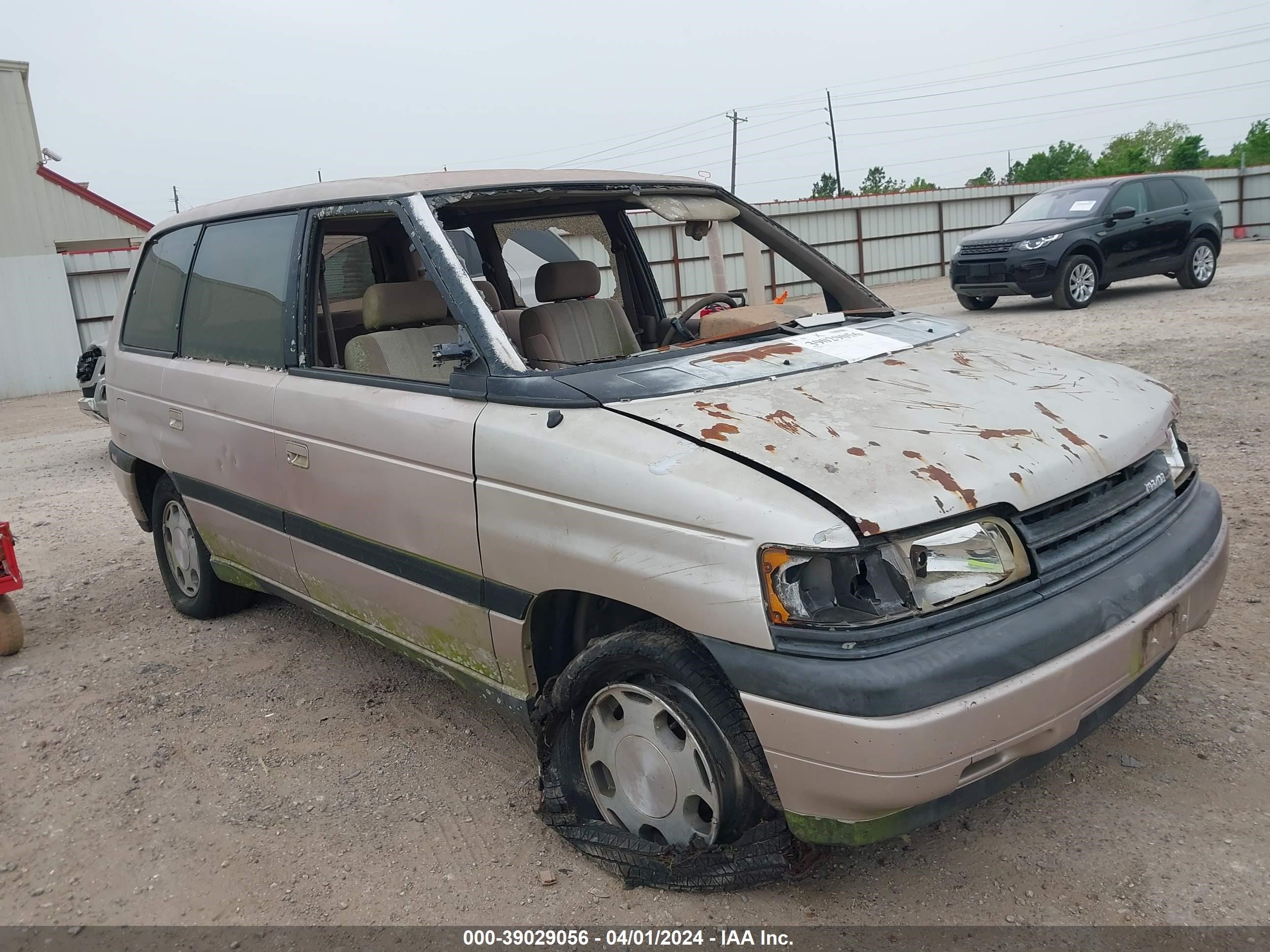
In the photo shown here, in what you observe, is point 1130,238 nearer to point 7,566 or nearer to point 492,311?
point 492,311

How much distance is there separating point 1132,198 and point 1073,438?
478 inches

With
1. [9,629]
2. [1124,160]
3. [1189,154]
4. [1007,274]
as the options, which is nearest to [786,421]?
[9,629]

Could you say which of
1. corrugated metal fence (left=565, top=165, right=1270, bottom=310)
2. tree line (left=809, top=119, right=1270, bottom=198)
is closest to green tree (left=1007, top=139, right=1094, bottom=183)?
tree line (left=809, top=119, right=1270, bottom=198)

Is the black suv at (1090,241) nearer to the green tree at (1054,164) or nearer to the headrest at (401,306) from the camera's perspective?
the headrest at (401,306)

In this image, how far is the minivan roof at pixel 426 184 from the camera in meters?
3.23

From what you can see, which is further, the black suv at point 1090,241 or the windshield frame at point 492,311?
the black suv at point 1090,241

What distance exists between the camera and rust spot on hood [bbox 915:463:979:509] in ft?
6.98

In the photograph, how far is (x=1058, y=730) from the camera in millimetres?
2197

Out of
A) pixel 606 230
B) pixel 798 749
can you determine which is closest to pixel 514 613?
pixel 798 749

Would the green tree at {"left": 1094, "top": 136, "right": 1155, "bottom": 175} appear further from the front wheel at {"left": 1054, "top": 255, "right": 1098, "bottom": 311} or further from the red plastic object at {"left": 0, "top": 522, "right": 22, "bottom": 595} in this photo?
the red plastic object at {"left": 0, "top": 522, "right": 22, "bottom": 595}

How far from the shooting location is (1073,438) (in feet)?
8.00

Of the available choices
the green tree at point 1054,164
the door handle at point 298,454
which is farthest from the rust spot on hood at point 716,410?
the green tree at point 1054,164

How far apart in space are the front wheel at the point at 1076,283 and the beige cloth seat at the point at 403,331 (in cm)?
1074

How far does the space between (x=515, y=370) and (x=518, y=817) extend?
1306mm
